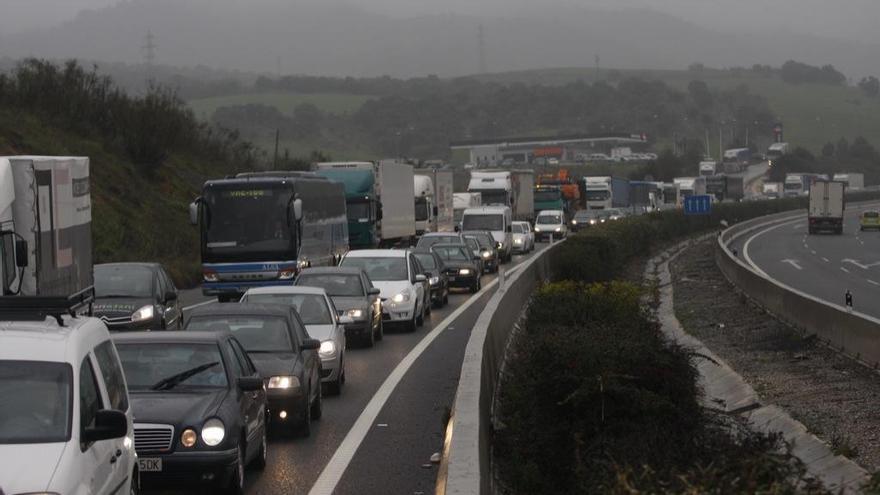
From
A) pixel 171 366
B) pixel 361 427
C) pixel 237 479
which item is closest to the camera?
pixel 237 479

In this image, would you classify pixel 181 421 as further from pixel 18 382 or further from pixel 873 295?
pixel 873 295

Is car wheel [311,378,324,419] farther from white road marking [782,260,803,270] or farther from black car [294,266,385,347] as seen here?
white road marking [782,260,803,270]

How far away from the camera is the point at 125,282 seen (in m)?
25.2

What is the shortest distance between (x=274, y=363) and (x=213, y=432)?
3.97m

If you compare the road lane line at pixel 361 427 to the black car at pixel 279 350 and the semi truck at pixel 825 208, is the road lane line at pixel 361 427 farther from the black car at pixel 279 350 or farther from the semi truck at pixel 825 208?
the semi truck at pixel 825 208

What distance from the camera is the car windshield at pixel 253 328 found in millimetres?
16750

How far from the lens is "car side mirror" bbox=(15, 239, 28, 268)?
17.5m

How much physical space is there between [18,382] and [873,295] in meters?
36.0

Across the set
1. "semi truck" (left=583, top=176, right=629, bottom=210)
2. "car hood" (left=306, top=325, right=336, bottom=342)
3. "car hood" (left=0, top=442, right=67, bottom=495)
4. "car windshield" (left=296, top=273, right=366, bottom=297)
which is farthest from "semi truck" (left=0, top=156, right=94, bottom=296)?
"semi truck" (left=583, top=176, right=629, bottom=210)

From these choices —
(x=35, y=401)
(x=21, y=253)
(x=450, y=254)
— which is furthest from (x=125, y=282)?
(x=450, y=254)

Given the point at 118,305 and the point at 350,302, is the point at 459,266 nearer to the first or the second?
the point at 350,302

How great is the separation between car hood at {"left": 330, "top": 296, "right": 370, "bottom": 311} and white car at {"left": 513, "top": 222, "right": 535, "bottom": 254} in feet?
A: 132

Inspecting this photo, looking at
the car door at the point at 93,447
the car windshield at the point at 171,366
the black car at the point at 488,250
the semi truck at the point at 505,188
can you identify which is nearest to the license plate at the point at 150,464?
the car windshield at the point at 171,366

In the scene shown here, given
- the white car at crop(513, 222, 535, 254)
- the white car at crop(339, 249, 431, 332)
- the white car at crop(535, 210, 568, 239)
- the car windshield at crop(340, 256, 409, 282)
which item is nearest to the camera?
the white car at crop(339, 249, 431, 332)
